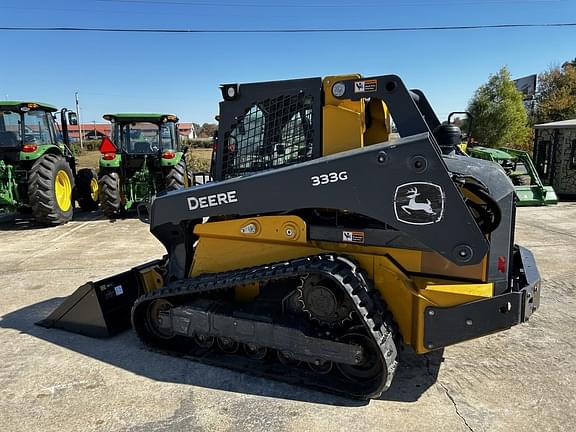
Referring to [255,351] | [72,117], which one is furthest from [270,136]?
[72,117]

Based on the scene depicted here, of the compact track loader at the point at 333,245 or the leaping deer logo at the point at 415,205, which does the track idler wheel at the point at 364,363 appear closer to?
the compact track loader at the point at 333,245

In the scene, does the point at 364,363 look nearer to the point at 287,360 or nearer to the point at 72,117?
the point at 287,360

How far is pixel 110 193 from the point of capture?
9.55 meters

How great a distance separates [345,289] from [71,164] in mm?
9970

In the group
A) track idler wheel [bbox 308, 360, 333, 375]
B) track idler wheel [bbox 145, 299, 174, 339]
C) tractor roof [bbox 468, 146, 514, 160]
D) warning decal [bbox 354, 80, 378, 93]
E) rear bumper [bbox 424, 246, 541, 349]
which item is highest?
warning decal [bbox 354, 80, 378, 93]

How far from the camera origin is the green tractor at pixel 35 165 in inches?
347

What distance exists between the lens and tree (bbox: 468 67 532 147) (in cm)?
2773

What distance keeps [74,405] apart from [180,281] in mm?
1084

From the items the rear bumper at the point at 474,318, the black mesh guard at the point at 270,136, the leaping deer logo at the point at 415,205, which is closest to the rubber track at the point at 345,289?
the rear bumper at the point at 474,318

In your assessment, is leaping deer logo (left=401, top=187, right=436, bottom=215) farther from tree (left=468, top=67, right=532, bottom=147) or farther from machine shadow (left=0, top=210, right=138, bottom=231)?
tree (left=468, top=67, right=532, bottom=147)

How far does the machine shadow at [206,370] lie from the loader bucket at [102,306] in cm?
8

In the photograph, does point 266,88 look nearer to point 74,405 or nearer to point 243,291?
point 243,291

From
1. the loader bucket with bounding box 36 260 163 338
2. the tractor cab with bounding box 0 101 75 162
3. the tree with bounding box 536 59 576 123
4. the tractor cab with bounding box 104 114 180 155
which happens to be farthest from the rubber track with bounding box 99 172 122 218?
the tree with bounding box 536 59 576 123

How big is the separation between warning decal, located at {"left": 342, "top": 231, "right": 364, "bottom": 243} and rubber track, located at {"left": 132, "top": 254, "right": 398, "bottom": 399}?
0.50 feet
